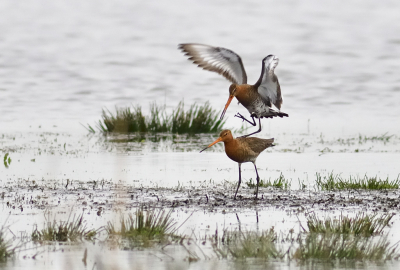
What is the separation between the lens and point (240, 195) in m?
10.0

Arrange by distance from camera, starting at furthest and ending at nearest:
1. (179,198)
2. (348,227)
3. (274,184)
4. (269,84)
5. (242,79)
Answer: (242,79) → (269,84) → (274,184) → (179,198) → (348,227)

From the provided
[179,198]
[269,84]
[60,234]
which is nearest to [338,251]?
[60,234]

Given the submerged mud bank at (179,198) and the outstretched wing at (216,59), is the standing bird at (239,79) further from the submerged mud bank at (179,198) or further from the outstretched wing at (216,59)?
the submerged mud bank at (179,198)

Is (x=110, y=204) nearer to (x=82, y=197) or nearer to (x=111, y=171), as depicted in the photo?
(x=82, y=197)

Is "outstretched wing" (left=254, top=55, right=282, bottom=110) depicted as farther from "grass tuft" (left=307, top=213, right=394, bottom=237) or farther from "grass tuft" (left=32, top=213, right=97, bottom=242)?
"grass tuft" (left=32, top=213, right=97, bottom=242)

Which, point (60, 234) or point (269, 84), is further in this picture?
point (269, 84)

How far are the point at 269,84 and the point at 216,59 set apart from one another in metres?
0.92

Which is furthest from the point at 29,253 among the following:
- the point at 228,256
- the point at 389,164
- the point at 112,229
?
the point at 389,164

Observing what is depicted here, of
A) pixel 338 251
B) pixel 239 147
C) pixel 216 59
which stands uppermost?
pixel 216 59

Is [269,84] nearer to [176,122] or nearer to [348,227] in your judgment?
[348,227]

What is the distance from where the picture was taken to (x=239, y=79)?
37.6 ft

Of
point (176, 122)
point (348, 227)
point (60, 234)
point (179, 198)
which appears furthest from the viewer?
point (176, 122)

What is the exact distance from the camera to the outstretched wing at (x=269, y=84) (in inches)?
410

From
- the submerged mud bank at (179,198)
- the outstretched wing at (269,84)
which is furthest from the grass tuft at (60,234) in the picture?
the outstretched wing at (269,84)
